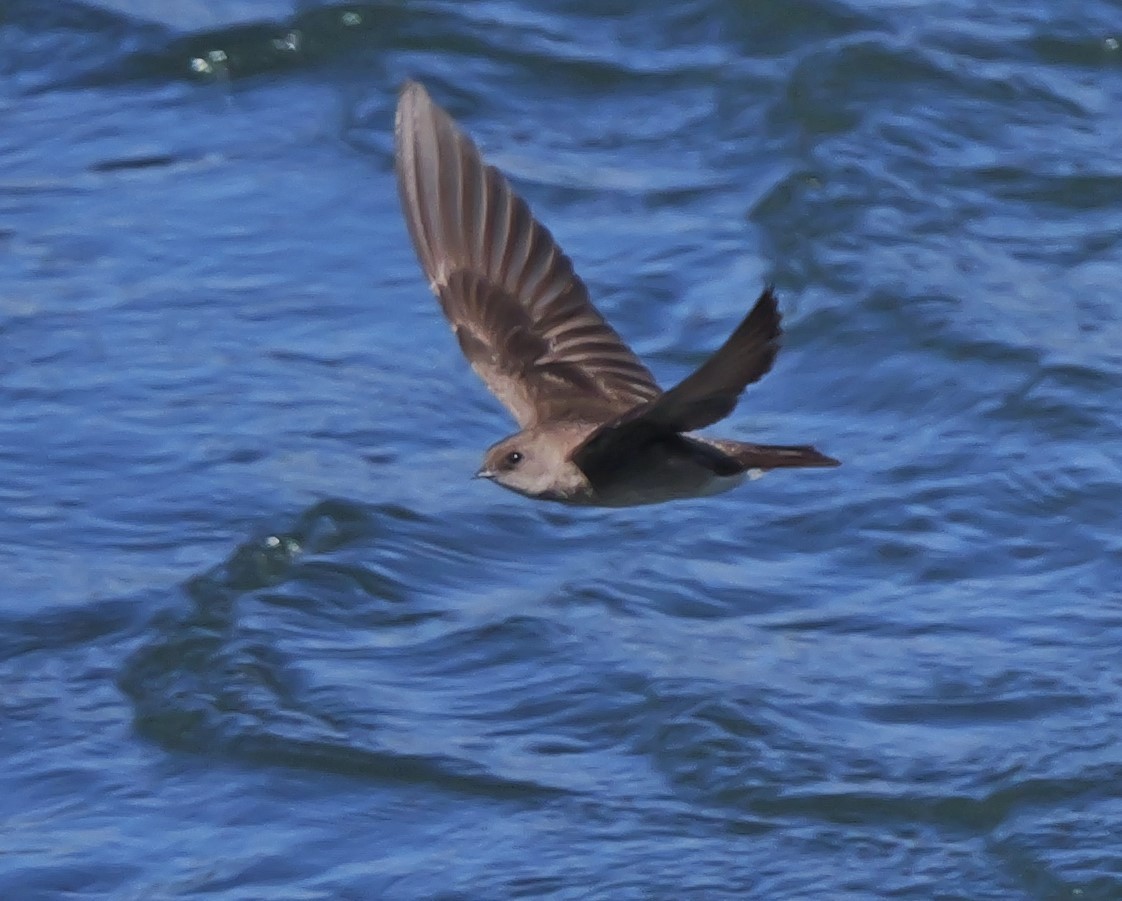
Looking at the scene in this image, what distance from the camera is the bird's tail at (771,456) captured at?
17.7 ft

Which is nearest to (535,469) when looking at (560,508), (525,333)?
(525,333)

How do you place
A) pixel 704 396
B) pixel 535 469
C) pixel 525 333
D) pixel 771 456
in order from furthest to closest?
pixel 525 333
pixel 535 469
pixel 771 456
pixel 704 396

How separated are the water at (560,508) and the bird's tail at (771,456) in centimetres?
101

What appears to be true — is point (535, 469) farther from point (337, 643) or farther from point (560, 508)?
point (560, 508)

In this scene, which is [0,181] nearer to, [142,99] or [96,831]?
[142,99]

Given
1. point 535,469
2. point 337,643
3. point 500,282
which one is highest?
point 500,282

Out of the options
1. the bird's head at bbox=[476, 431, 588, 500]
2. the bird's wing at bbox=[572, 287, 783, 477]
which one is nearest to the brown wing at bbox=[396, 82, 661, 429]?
the bird's head at bbox=[476, 431, 588, 500]

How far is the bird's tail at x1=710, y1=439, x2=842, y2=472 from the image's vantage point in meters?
5.40

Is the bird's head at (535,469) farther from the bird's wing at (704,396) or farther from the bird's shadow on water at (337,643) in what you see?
the bird's shadow on water at (337,643)

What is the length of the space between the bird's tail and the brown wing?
53cm

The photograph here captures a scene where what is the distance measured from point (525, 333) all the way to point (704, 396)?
4.90ft

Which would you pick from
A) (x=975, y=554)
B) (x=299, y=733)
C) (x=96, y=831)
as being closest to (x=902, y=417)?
(x=975, y=554)

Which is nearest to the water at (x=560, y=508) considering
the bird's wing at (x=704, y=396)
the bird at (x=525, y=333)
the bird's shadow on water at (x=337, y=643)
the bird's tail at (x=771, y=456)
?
the bird's shadow on water at (x=337, y=643)

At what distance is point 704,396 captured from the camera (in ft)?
16.6
